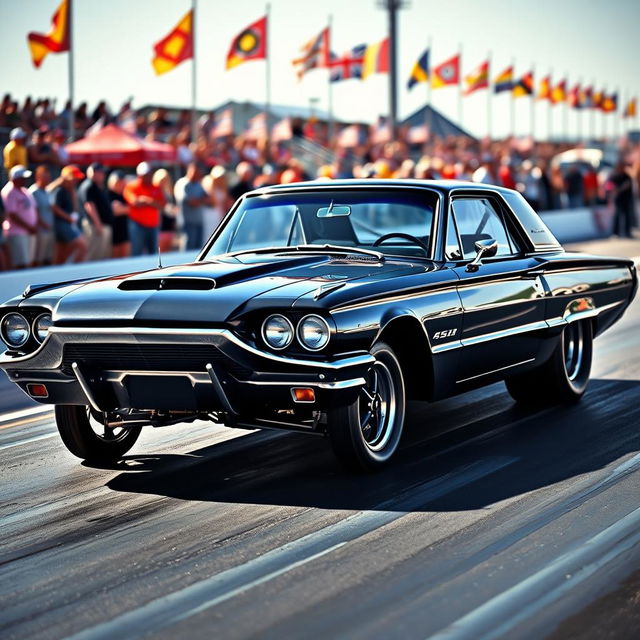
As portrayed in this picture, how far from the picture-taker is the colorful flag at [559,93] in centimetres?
5972

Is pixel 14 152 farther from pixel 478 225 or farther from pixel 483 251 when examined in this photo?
pixel 483 251

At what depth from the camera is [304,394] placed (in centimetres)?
619

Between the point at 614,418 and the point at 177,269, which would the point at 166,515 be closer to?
the point at 177,269

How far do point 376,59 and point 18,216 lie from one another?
26769 mm

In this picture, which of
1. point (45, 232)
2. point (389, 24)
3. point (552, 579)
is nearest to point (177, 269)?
point (552, 579)

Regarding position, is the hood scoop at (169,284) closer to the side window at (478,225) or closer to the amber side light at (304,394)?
the amber side light at (304,394)

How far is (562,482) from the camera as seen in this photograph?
6625 mm

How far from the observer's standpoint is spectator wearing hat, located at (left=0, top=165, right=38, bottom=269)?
49.4 feet

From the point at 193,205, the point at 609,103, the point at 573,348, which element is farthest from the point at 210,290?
the point at 609,103

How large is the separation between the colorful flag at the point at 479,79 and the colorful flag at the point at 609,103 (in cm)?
1772

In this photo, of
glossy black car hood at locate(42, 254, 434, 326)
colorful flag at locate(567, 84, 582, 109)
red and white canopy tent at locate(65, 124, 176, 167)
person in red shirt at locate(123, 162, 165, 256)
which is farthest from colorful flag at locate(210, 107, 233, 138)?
colorful flag at locate(567, 84, 582, 109)

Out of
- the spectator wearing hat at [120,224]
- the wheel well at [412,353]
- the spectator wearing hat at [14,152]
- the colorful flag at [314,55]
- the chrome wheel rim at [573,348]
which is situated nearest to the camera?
the wheel well at [412,353]

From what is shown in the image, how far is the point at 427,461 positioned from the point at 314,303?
1.45 meters

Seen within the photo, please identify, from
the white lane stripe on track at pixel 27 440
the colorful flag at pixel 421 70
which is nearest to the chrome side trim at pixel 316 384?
the white lane stripe on track at pixel 27 440
